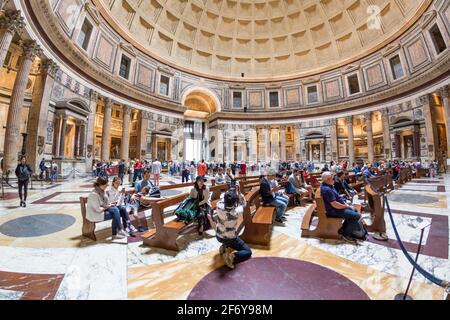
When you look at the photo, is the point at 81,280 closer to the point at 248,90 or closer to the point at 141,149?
the point at 141,149

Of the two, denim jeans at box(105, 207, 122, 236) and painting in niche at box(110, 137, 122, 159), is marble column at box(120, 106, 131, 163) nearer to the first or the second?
painting in niche at box(110, 137, 122, 159)

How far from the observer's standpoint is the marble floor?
2047 mm

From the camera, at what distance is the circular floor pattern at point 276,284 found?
200 cm

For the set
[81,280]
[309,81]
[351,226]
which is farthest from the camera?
[309,81]

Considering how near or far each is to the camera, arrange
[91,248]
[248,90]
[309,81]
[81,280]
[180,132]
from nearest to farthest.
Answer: [81,280] < [91,248] < [180,132] < [309,81] < [248,90]

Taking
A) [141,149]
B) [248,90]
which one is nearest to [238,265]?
[141,149]

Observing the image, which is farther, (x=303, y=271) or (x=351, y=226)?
(x=351, y=226)

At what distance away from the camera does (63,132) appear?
12.5 meters

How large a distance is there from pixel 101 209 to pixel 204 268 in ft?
7.73

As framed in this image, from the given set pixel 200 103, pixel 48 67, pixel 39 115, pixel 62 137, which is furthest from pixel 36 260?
pixel 200 103

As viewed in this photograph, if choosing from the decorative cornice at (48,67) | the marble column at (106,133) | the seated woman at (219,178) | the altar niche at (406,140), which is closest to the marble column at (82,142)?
the marble column at (106,133)

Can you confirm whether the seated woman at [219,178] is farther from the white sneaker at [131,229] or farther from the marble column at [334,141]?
the marble column at [334,141]

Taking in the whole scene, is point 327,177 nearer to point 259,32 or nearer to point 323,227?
point 323,227

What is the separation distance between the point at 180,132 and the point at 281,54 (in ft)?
59.7
